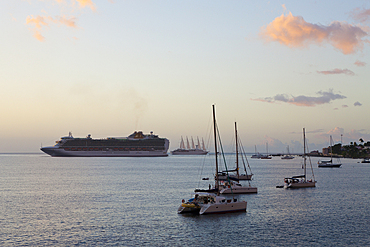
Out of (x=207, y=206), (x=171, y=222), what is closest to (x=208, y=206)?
(x=207, y=206)

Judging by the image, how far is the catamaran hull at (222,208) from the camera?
35.8m

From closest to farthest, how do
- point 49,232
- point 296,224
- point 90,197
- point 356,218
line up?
point 49,232 < point 296,224 < point 356,218 < point 90,197

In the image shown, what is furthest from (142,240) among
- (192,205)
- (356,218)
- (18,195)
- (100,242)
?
(18,195)

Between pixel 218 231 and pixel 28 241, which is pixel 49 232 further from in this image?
pixel 218 231

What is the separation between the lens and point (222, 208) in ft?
119

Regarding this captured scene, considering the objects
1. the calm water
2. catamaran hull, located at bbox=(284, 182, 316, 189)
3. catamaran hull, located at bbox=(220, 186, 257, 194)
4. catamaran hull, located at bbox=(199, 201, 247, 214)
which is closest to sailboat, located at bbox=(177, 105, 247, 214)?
catamaran hull, located at bbox=(199, 201, 247, 214)

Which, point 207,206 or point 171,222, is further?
point 207,206

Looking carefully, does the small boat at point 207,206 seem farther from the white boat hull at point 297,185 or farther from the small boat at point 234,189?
the white boat hull at point 297,185

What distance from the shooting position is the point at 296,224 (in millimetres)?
32375

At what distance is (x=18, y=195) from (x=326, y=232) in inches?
1611

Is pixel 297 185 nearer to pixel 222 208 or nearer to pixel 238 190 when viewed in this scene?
pixel 238 190

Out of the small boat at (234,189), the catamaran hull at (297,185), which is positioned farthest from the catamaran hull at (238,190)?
the catamaran hull at (297,185)

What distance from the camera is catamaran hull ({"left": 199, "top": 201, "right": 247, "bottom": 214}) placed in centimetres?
3578

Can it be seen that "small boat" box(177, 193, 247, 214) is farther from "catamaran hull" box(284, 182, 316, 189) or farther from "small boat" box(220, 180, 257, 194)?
"catamaran hull" box(284, 182, 316, 189)
